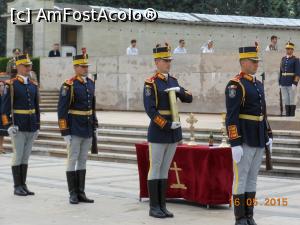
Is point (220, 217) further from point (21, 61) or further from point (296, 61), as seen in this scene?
point (296, 61)

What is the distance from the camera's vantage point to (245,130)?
8039mm

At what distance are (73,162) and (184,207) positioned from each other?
1.69 metres

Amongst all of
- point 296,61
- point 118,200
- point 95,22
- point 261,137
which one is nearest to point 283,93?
point 296,61

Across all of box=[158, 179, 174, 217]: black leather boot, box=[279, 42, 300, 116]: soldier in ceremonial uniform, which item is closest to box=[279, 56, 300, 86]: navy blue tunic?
box=[279, 42, 300, 116]: soldier in ceremonial uniform

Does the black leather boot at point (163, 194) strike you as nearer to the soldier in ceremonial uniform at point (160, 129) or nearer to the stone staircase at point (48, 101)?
the soldier in ceremonial uniform at point (160, 129)

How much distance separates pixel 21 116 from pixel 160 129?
264 centimetres

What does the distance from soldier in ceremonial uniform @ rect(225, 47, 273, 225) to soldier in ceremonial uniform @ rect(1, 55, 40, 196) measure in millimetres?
3728

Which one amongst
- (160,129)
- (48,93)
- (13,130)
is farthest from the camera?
(48,93)

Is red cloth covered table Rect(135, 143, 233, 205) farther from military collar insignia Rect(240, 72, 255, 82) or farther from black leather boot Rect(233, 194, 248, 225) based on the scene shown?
military collar insignia Rect(240, 72, 255, 82)

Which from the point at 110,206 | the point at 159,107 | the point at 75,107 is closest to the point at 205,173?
the point at 159,107

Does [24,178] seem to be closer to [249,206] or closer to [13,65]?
[249,206]

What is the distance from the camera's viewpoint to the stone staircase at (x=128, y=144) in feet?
43.9

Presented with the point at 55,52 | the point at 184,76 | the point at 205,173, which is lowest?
the point at 205,173

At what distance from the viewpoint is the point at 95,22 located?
97.4 feet
